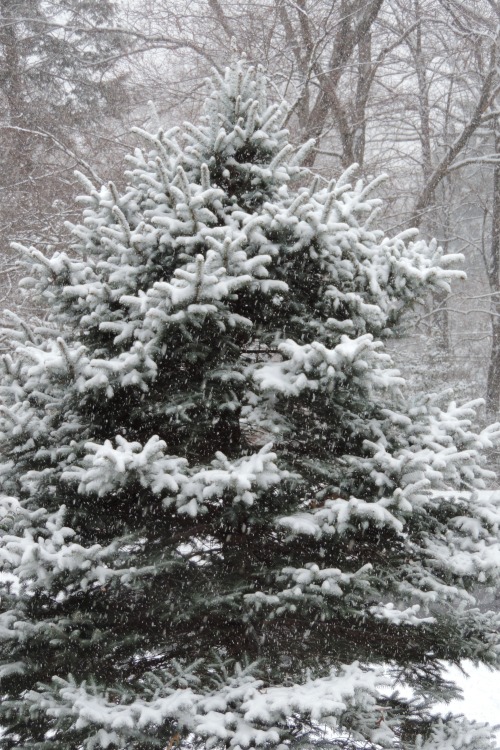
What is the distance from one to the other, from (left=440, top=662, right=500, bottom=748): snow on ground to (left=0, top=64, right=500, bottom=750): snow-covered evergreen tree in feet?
21.7

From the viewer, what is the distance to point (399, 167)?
14.4m

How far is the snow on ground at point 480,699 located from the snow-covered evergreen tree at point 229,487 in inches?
261

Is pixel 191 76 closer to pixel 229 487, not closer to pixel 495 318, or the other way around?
pixel 495 318

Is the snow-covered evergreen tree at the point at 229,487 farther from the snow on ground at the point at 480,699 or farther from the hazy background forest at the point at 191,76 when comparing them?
the hazy background forest at the point at 191,76

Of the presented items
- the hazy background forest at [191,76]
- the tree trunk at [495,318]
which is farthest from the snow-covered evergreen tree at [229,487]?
the tree trunk at [495,318]

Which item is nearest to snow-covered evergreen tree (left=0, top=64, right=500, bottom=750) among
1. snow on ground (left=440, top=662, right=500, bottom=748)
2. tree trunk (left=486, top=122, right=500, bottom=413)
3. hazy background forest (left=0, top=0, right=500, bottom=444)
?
snow on ground (left=440, top=662, right=500, bottom=748)

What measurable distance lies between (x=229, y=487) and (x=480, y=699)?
9.40 m

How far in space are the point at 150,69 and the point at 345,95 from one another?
4.21 meters

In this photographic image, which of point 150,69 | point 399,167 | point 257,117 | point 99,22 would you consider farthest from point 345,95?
point 257,117

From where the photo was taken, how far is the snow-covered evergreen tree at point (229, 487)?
3.33 metres

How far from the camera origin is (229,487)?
11.1 ft

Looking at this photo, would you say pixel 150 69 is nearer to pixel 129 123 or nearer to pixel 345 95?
pixel 129 123

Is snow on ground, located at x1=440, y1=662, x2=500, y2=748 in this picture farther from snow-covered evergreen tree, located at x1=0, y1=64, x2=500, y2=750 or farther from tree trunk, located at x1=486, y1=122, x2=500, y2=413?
snow-covered evergreen tree, located at x1=0, y1=64, x2=500, y2=750

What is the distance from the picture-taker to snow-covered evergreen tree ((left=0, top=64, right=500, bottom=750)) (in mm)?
3326
